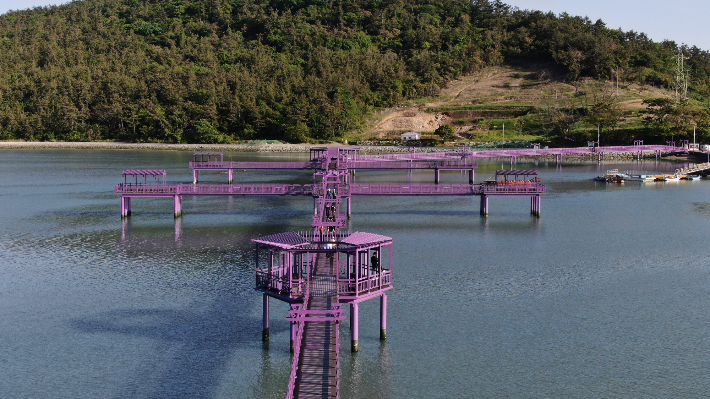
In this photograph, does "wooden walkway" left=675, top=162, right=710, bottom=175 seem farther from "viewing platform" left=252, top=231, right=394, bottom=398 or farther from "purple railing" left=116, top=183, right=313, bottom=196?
"viewing platform" left=252, top=231, right=394, bottom=398

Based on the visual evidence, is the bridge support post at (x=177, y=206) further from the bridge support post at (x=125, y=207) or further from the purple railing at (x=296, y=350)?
the purple railing at (x=296, y=350)

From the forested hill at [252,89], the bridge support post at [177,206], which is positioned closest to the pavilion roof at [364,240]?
the bridge support post at [177,206]

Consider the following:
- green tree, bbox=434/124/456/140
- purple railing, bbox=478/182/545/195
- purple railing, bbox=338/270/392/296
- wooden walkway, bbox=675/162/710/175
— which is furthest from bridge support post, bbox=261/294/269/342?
green tree, bbox=434/124/456/140

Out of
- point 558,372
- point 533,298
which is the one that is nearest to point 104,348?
point 558,372

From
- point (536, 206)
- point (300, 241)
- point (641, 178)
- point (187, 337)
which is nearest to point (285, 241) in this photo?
point (300, 241)

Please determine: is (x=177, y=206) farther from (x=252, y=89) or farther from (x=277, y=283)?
(x=252, y=89)

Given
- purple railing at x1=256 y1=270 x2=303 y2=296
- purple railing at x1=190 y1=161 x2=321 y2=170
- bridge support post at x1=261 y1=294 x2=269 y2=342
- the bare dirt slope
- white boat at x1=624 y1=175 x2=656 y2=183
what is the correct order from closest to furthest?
purple railing at x1=256 y1=270 x2=303 y2=296
bridge support post at x1=261 y1=294 x2=269 y2=342
purple railing at x1=190 y1=161 x2=321 y2=170
white boat at x1=624 y1=175 x2=656 y2=183
the bare dirt slope

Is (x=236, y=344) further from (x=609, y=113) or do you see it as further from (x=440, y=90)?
(x=440, y=90)
